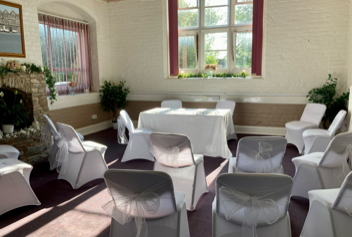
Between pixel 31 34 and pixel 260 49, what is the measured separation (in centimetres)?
501

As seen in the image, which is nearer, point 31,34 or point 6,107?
point 6,107

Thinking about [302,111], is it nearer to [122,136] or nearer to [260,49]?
[260,49]

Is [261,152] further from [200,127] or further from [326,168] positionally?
[200,127]

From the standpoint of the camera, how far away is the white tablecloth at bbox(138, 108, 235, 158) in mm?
4970

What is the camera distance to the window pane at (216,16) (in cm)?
716

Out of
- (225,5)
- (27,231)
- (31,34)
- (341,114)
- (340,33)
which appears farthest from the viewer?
(225,5)

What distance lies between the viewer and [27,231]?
2885 mm

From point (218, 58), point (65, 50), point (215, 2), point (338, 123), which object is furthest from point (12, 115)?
point (338, 123)

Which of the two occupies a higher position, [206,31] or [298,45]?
[206,31]

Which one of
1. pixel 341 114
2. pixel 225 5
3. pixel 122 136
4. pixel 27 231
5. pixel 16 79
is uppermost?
pixel 225 5

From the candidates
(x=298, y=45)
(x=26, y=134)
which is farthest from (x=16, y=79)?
(x=298, y=45)

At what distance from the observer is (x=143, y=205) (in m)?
2.02

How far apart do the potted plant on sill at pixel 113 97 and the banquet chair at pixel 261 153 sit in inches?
202

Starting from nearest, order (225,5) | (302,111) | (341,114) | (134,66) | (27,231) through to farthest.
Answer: (27,231)
(341,114)
(302,111)
(225,5)
(134,66)
